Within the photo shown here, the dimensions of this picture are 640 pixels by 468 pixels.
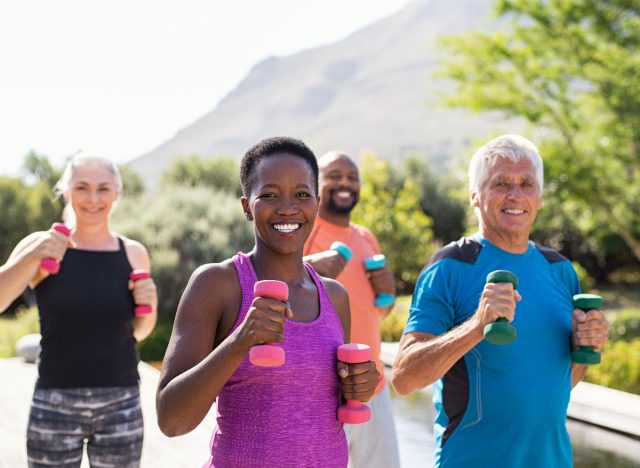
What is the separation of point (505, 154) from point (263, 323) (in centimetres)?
121

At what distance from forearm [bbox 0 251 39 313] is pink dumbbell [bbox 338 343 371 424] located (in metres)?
1.55

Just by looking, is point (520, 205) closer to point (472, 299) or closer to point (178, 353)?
point (472, 299)

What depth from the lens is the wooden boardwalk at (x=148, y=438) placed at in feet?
17.8

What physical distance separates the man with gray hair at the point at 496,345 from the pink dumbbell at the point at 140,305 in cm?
120

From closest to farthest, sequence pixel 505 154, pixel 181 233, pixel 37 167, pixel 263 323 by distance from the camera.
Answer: pixel 263 323
pixel 505 154
pixel 181 233
pixel 37 167

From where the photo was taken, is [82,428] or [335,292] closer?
[335,292]

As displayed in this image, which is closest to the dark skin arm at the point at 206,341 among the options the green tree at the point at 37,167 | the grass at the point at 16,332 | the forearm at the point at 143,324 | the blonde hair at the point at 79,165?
the forearm at the point at 143,324

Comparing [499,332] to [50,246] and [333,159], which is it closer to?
[50,246]

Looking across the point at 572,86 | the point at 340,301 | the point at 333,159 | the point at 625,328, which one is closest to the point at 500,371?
the point at 340,301

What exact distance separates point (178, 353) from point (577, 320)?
127 centimetres

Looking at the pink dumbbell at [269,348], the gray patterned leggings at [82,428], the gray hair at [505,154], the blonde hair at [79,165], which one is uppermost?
the blonde hair at [79,165]

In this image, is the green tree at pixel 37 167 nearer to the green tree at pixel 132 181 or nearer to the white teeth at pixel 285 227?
the green tree at pixel 132 181

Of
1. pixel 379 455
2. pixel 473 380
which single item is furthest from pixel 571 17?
pixel 473 380

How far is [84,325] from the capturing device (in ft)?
9.54
